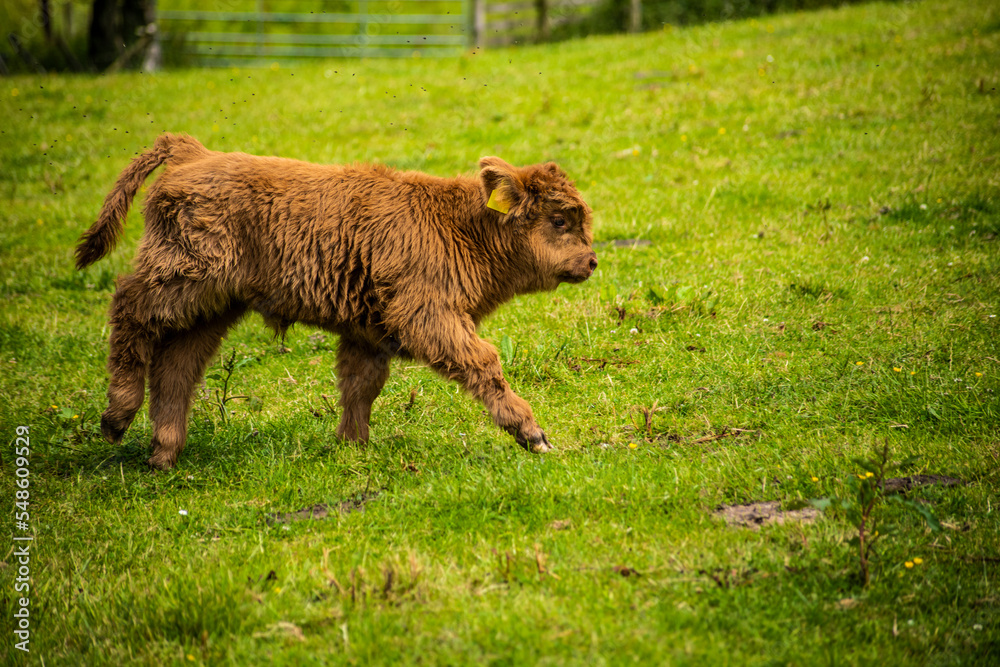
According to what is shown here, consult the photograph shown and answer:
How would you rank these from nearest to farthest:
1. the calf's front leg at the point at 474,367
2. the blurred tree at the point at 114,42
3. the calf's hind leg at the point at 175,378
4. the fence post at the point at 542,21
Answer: the calf's front leg at the point at 474,367, the calf's hind leg at the point at 175,378, the blurred tree at the point at 114,42, the fence post at the point at 542,21

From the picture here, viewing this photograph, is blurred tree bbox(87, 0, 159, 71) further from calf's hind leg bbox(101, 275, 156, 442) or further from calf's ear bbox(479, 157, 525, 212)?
calf's ear bbox(479, 157, 525, 212)

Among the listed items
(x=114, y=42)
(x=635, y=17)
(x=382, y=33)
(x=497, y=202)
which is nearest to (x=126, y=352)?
(x=497, y=202)

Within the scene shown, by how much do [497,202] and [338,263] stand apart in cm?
112

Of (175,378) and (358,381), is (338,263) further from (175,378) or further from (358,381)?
(175,378)

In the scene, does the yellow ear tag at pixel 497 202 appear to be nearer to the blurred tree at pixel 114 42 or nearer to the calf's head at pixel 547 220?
the calf's head at pixel 547 220

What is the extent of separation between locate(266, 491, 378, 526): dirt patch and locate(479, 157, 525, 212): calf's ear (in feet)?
6.81

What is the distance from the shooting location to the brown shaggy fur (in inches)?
202

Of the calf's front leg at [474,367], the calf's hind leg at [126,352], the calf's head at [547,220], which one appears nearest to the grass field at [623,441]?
the calf's front leg at [474,367]

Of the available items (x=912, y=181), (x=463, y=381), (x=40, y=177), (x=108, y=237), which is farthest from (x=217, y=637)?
(x=40, y=177)

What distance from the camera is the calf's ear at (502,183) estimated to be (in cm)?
533

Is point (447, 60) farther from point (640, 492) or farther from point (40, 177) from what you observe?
point (640, 492)

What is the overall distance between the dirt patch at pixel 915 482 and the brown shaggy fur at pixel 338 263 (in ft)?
6.55

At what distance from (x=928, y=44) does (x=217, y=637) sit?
14800 mm

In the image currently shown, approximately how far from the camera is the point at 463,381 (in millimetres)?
4980
